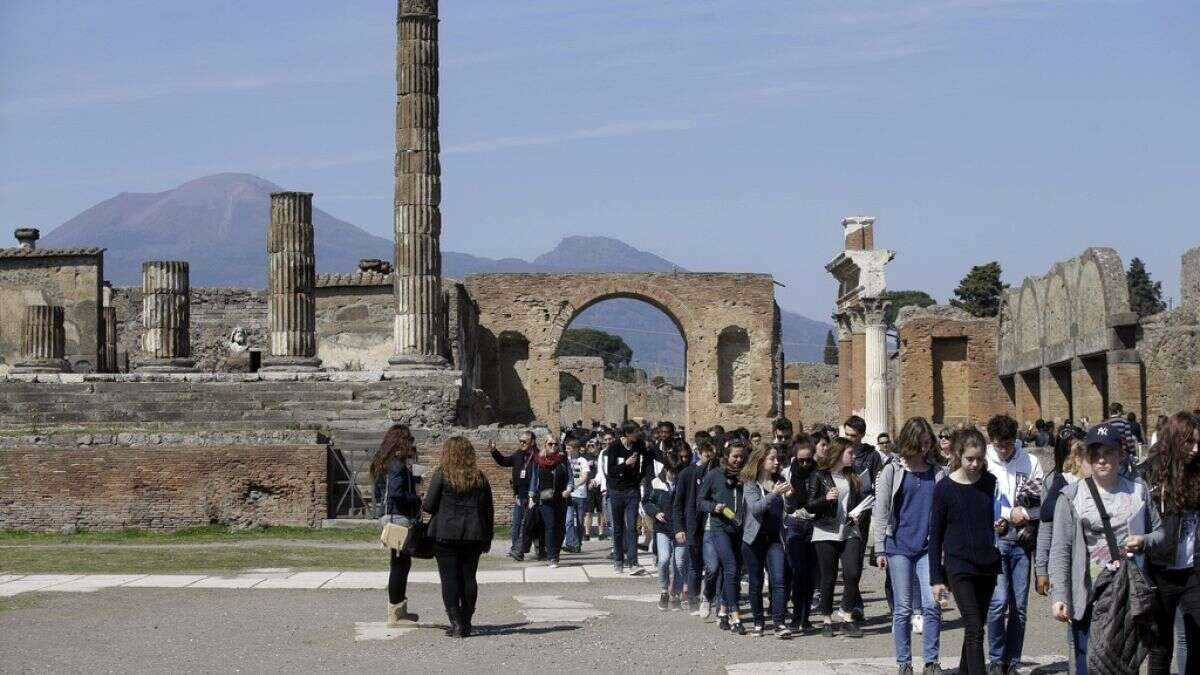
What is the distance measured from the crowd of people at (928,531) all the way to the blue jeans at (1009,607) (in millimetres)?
11

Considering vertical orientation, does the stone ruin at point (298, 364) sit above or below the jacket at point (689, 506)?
above

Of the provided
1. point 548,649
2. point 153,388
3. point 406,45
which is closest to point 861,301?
point 406,45

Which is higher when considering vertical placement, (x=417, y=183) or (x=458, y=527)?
(x=417, y=183)

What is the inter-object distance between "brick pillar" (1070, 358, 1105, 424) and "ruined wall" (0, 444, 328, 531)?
17720 mm

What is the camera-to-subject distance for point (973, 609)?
31.6ft

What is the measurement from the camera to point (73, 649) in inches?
458

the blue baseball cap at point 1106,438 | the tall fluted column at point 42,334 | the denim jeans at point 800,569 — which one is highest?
the tall fluted column at point 42,334

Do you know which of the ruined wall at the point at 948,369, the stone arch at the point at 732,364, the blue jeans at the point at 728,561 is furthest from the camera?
the stone arch at the point at 732,364

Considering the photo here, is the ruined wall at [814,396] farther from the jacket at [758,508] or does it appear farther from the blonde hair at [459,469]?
the blonde hair at [459,469]

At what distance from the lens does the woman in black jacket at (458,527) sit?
12281 mm

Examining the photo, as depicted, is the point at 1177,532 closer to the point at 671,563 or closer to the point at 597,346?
the point at 671,563

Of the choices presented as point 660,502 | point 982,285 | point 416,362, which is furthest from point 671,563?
point 982,285

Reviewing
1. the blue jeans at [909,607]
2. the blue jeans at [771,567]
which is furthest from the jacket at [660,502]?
the blue jeans at [909,607]

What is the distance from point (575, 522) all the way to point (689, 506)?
22.5ft
